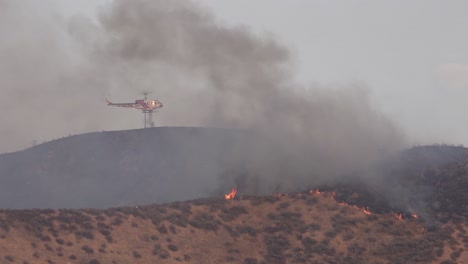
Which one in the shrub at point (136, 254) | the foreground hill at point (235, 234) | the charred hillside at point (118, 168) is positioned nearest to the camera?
the foreground hill at point (235, 234)

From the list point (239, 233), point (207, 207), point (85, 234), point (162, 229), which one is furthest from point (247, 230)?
point (85, 234)

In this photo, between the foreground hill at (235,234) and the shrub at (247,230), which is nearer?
the foreground hill at (235,234)

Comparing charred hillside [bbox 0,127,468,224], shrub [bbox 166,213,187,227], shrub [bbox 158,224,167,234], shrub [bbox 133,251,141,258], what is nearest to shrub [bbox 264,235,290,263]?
shrub [bbox 166,213,187,227]

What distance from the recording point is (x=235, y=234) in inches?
3044

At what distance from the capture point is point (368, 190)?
295 feet

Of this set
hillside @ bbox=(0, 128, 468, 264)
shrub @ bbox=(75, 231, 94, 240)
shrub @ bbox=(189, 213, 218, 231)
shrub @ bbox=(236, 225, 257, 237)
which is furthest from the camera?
shrub @ bbox=(236, 225, 257, 237)

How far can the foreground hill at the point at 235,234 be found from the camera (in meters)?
64.8

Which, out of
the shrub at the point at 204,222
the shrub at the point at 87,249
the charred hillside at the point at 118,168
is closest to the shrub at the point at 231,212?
the shrub at the point at 204,222

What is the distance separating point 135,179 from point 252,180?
1769 centimetres

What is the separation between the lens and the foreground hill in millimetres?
64750

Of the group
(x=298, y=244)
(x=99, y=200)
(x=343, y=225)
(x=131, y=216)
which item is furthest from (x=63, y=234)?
(x=99, y=200)

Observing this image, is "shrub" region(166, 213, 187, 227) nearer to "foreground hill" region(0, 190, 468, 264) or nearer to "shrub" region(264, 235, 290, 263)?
"foreground hill" region(0, 190, 468, 264)

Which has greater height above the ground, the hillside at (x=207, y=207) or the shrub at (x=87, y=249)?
the hillside at (x=207, y=207)

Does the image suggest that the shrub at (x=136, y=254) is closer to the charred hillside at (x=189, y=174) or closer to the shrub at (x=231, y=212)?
the shrub at (x=231, y=212)
